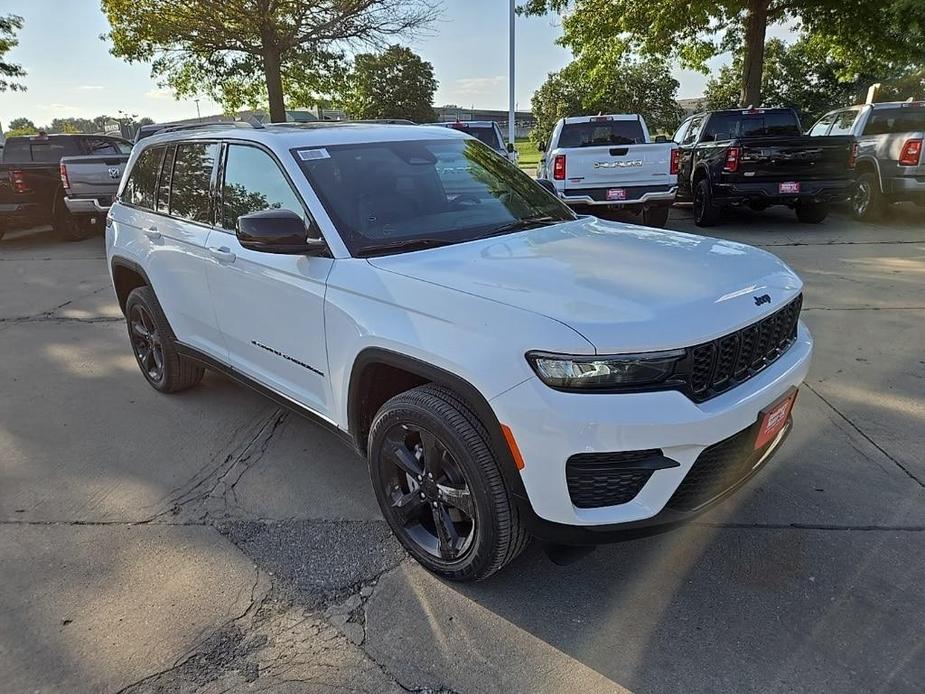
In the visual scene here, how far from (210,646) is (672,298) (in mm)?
2097

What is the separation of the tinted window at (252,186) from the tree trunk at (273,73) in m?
14.4

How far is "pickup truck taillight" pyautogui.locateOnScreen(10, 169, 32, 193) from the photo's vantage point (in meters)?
11.3

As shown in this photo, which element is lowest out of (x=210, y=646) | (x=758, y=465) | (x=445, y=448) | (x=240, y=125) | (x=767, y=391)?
(x=210, y=646)

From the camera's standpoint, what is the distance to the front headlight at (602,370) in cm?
212

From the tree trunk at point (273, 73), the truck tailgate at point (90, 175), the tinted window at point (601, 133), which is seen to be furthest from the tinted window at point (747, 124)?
the tree trunk at point (273, 73)

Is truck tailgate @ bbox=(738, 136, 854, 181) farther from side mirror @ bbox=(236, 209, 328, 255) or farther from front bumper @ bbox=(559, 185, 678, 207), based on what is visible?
side mirror @ bbox=(236, 209, 328, 255)

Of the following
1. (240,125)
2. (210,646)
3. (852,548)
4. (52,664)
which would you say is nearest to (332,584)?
(210,646)

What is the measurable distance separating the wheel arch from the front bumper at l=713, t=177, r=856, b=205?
8618mm

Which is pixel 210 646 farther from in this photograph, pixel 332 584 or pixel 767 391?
pixel 767 391

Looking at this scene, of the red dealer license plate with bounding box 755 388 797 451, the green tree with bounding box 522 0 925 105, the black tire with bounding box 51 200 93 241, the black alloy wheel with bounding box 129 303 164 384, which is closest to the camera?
the red dealer license plate with bounding box 755 388 797 451

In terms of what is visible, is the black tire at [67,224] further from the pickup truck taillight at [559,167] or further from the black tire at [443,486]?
the black tire at [443,486]

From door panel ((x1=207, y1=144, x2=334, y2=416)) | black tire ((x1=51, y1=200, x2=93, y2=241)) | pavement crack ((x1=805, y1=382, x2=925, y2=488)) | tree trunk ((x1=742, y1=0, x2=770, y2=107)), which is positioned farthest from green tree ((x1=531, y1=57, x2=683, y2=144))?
door panel ((x1=207, y1=144, x2=334, y2=416))

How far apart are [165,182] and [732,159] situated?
27.0ft

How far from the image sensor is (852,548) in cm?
288
